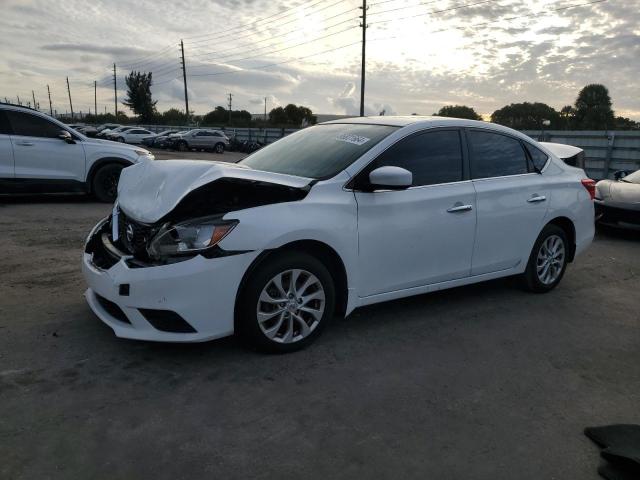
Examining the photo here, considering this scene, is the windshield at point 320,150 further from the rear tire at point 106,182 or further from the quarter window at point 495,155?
the rear tire at point 106,182

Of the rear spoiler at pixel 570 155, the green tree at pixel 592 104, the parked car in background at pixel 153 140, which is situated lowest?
the parked car in background at pixel 153 140

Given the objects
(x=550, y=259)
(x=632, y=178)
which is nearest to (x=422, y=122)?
(x=550, y=259)

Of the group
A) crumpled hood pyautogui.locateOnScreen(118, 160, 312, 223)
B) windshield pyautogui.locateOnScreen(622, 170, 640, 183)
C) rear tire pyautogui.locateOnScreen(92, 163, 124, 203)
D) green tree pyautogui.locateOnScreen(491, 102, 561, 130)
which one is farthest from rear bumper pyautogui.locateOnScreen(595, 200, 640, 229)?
green tree pyautogui.locateOnScreen(491, 102, 561, 130)

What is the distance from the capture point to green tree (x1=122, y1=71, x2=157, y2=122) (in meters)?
80.2

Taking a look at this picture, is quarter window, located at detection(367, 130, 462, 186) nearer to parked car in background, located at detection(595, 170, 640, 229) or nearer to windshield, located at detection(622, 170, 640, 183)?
parked car in background, located at detection(595, 170, 640, 229)

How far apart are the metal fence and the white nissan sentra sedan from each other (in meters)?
13.2

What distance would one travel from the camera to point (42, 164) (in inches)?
381

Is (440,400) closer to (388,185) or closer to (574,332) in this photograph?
(388,185)

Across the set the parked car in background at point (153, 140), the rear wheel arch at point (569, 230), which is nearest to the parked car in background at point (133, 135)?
the parked car in background at point (153, 140)

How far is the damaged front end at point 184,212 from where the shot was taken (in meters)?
3.37

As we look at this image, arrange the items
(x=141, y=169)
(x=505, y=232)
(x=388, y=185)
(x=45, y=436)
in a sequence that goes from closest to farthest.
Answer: (x=45, y=436) → (x=388, y=185) → (x=141, y=169) → (x=505, y=232)

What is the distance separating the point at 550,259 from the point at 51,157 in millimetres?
8336

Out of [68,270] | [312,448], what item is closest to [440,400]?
[312,448]

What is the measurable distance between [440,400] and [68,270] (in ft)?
13.1
